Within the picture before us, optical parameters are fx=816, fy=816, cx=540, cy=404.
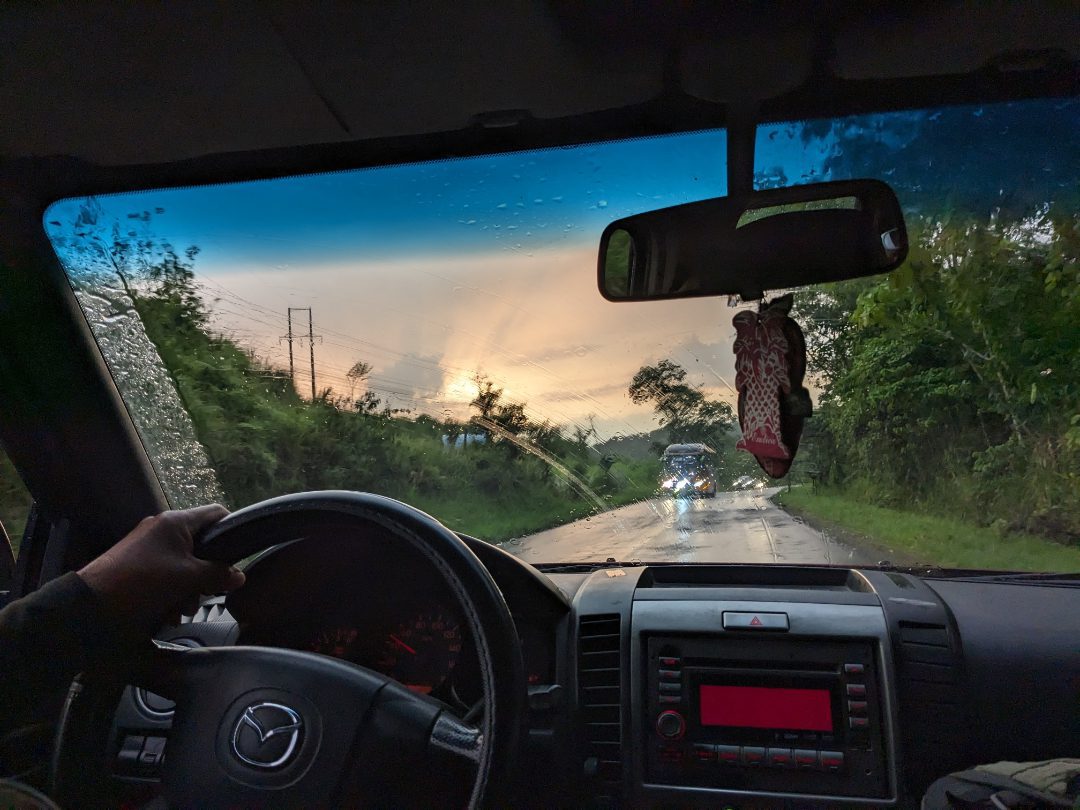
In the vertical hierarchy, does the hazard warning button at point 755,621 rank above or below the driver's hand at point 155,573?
below

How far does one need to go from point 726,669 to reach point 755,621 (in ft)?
0.61

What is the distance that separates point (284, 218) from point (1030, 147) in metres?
2.98

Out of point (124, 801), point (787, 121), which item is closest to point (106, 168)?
point (124, 801)

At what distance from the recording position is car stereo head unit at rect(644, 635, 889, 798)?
2.55 metres

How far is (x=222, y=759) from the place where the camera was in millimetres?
1763

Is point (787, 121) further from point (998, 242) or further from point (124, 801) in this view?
point (124, 801)

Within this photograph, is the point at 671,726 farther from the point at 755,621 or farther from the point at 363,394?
the point at 363,394

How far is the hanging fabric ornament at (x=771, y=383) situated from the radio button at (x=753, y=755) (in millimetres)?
963

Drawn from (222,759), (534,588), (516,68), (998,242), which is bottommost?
(222,759)

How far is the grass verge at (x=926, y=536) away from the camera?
2.96 meters

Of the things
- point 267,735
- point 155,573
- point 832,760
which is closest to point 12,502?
point 155,573

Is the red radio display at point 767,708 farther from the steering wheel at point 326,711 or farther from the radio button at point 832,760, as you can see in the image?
the steering wheel at point 326,711

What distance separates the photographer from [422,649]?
8.09 ft

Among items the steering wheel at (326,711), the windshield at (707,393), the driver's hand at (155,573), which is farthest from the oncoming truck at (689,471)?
the driver's hand at (155,573)
